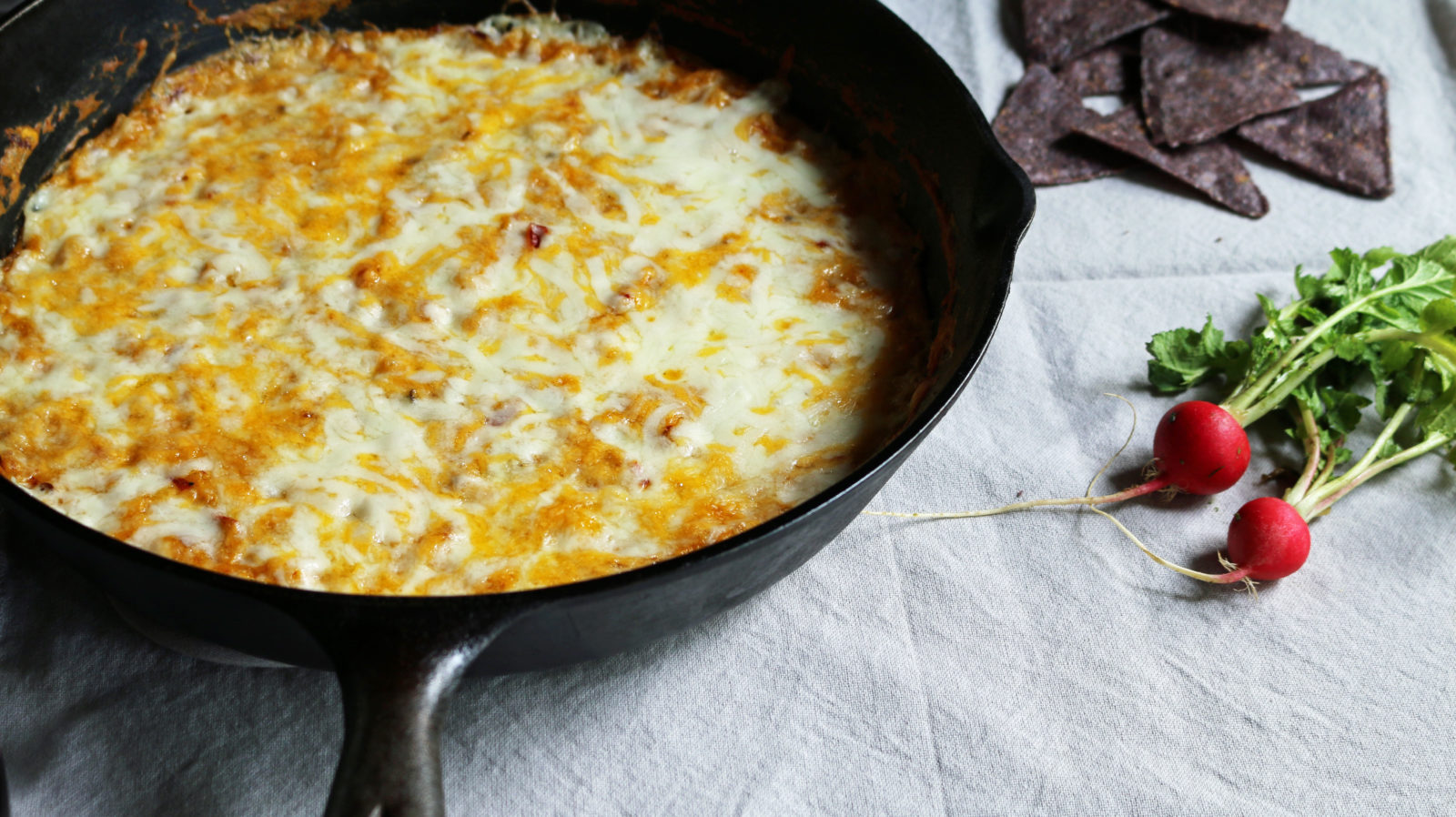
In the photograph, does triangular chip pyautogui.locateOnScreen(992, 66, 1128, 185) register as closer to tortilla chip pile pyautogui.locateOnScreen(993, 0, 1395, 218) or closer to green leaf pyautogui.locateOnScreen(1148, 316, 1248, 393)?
tortilla chip pile pyautogui.locateOnScreen(993, 0, 1395, 218)

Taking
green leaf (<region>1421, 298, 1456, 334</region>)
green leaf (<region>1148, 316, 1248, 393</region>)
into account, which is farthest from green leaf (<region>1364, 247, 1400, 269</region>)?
green leaf (<region>1148, 316, 1248, 393</region>)

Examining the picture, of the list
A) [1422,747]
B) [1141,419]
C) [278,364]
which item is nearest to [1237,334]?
[1141,419]

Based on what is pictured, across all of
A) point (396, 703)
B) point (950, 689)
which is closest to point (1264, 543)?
point (950, 689)

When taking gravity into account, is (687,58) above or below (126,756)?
above

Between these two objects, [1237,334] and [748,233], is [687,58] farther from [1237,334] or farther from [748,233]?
[1237,334]

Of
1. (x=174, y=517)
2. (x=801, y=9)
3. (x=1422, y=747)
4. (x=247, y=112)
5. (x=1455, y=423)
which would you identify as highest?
(x=801, y=9)

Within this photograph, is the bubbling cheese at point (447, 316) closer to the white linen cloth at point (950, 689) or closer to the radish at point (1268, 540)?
the white linen cloth at point (950, 689)
